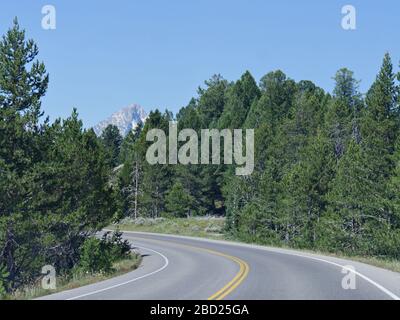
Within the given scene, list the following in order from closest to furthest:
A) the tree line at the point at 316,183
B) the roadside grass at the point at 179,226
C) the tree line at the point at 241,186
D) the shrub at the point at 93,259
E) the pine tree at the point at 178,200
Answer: the shrub at the point at 93,259 → the tree line at the point at 241,186 → the tree line at the point at 316,183 → the roadside grass at the point at 179,226 → the pine tree at the point at 178,200

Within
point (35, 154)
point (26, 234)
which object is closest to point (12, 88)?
point (35, 154)

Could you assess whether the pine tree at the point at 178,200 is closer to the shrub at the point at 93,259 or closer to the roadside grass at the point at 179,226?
the roadside grass at the point at 179,226

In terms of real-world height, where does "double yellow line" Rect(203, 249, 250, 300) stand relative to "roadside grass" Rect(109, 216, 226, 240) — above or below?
above

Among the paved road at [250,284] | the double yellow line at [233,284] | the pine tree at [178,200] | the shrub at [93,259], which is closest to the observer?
the double yellow line at [233,284]

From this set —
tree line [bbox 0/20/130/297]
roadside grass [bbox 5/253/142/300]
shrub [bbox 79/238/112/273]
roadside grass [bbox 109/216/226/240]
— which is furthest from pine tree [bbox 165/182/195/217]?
shrub [bbox 79/238/112/273]

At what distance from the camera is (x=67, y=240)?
30984mm

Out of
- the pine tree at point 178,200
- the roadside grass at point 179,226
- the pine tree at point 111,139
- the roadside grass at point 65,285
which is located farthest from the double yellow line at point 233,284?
the pine tree at point 111,139

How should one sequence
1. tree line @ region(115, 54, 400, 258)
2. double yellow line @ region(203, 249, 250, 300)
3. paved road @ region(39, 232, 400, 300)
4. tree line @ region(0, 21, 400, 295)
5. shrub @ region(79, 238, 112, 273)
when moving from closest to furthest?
double yellow line @ region(203, 249, 250, 300), paved road @ region(39, 232, 400, 300), shrub @ region(79, 238, 112, 273), tree line @ region(0, 21, 400, 295), tree line @ region(115, 54, 400, 258)

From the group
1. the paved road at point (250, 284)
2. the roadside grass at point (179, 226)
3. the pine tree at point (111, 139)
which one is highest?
the pine tree at point (111, 139)

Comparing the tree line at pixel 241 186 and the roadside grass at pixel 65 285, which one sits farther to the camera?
the tree line at pixel 241 186

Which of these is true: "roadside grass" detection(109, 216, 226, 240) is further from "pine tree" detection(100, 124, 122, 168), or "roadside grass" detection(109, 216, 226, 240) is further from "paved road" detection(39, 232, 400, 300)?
"pine tree" detection(100, 124, 122, 168)

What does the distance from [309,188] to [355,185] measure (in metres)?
5.58

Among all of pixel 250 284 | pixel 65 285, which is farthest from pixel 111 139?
pixel 250 284

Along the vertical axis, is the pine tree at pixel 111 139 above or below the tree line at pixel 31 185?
above
